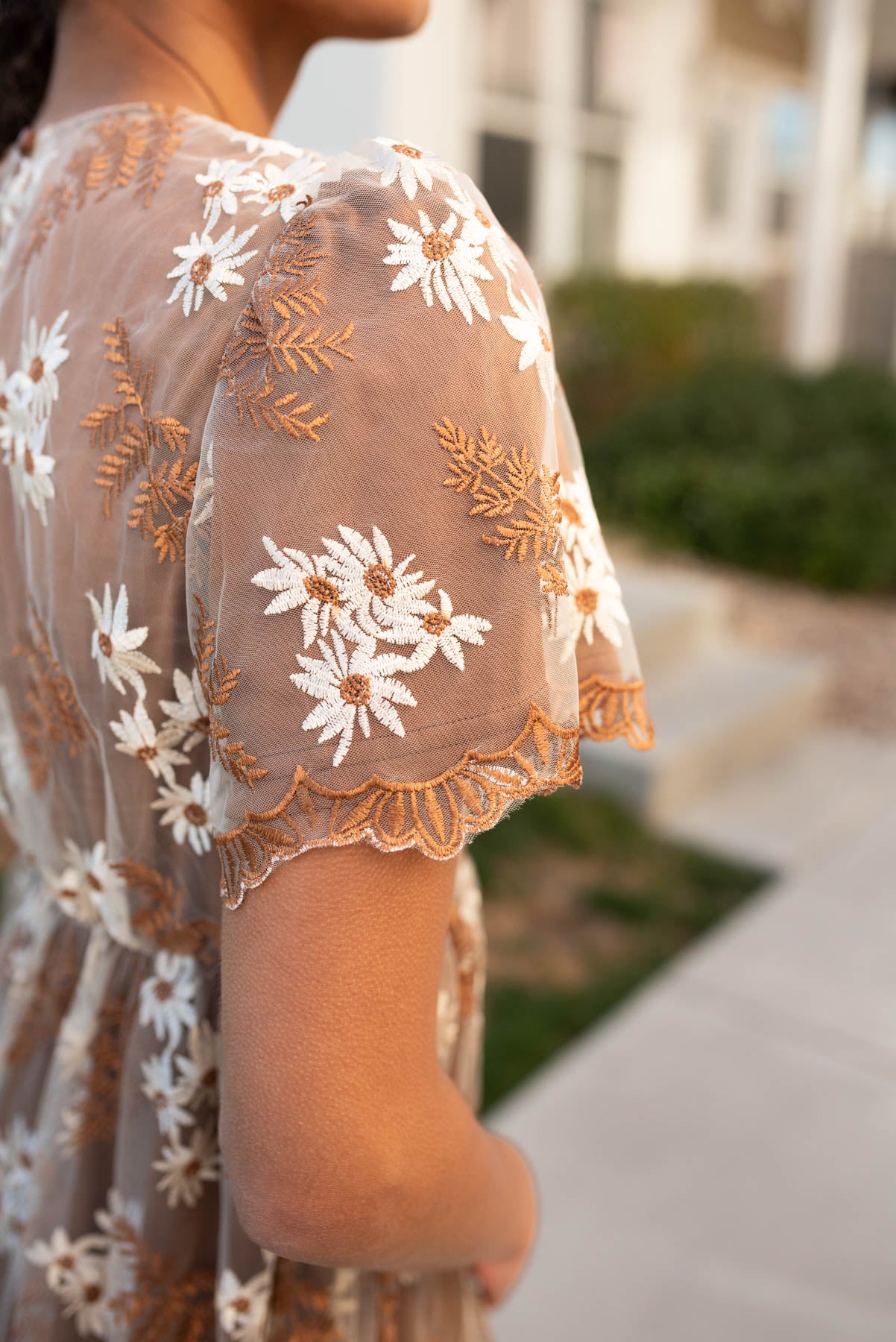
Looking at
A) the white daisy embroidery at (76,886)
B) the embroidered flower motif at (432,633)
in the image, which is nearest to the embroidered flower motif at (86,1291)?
the white daisy embroidery at (76,886)

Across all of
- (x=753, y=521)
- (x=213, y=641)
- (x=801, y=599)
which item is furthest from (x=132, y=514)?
(x=753, y=521)

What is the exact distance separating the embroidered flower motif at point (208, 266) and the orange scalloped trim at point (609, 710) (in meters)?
0.37

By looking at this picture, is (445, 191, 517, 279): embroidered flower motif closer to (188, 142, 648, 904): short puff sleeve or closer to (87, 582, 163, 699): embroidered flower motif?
(188, 142, 648, 904): short puff sleeve

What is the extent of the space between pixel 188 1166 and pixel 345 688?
57cm

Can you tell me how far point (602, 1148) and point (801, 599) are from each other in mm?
4745

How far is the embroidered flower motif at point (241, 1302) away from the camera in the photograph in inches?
36.7

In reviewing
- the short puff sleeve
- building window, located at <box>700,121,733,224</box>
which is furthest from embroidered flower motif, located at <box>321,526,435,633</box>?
building window, located at <box>700,121,733,224</box>

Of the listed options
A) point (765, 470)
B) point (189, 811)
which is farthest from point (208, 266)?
point (765, 470)

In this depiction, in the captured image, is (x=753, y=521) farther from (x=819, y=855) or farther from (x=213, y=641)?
(x=213, y=641)

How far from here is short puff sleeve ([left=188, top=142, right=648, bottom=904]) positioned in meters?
0.62

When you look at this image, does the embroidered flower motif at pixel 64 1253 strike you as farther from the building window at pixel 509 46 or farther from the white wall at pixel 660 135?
the white wall at pixel 660 135

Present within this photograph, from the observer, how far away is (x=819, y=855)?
391cm

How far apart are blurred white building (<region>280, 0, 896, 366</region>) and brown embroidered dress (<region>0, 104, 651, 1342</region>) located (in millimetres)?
4690

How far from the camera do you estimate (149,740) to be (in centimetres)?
78
